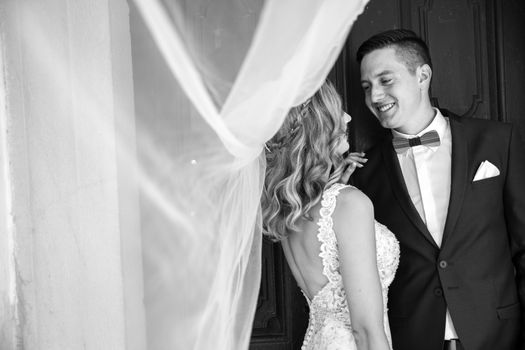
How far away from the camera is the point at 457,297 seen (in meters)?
2.76

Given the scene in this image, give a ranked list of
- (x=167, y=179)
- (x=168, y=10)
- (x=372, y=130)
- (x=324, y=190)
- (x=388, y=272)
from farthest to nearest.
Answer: (x=372, y=130)
(x=388, y=272)
(x=324, y=190)
(x=167, y=179)
(x=168, y=10)

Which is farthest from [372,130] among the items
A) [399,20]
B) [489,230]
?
[489,230]

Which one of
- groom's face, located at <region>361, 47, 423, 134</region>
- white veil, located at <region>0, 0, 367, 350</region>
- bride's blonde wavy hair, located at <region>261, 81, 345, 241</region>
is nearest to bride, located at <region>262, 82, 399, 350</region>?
bride's blonde wavy hair, located at <region>261, 81, 345, 241</region>

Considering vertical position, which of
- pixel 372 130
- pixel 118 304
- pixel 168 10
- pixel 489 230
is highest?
pixel 168 10

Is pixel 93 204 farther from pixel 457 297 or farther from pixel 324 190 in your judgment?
pixel 457 297

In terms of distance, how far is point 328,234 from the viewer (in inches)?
95.0

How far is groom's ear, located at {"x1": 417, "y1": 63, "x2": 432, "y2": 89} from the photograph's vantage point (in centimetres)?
302

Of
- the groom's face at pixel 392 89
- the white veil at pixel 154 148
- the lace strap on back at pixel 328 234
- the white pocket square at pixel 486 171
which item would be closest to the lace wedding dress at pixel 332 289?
the lace strap on back at pixel 328 234

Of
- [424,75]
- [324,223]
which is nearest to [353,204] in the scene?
[324,223]

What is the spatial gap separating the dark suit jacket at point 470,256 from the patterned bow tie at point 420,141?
0.08 meters

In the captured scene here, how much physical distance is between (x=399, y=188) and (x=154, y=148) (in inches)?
45.9

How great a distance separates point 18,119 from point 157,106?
2.01 feet

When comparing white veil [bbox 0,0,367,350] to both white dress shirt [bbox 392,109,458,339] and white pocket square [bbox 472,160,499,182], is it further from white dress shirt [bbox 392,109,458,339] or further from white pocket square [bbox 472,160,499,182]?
white pocket square [bbox 472,160,499,182]

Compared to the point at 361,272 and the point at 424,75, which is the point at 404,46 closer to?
the point at 424,75
